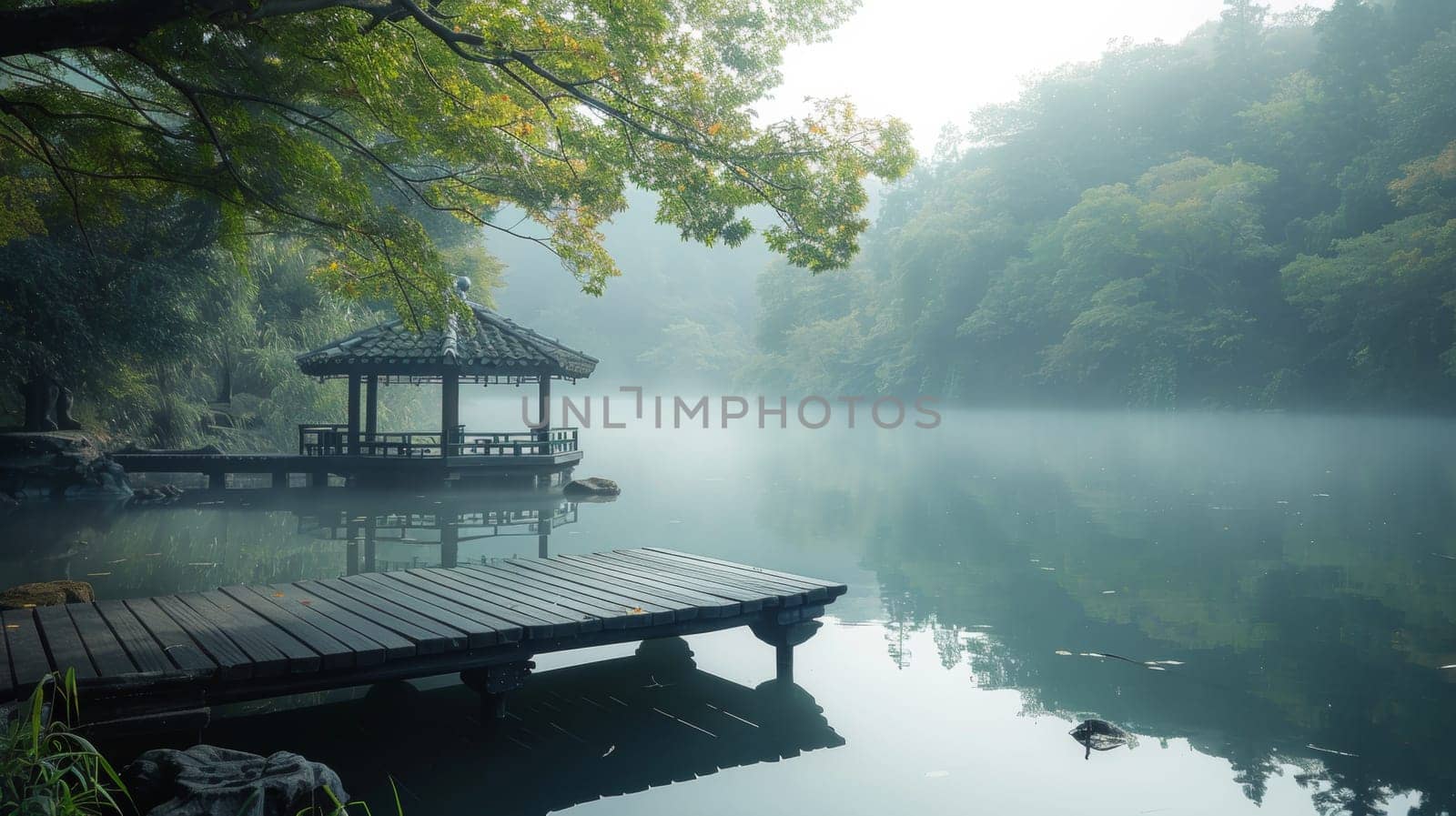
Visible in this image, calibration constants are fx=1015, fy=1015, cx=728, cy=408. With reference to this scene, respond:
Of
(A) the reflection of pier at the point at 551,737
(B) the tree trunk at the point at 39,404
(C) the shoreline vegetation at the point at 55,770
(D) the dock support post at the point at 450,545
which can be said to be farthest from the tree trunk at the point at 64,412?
(C) the shoreline vegetation at the point at 55,770

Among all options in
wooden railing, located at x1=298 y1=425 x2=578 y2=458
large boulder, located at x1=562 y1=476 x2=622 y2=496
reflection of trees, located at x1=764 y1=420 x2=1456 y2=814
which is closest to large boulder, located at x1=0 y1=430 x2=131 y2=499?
wooden railing, located at x1=298 y1=425 x2=578 y2=458

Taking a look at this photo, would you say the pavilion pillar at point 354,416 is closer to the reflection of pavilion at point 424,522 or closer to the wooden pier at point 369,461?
the wooden pier at point 369,461

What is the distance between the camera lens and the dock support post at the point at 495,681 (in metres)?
4.70

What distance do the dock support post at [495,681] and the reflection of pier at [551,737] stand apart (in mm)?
93

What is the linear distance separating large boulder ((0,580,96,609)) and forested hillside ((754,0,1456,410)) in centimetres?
2574

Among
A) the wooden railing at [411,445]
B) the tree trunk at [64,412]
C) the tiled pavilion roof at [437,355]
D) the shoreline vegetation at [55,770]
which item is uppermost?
the tiled pavilion roof at [437,355]

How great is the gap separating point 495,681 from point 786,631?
1719mm

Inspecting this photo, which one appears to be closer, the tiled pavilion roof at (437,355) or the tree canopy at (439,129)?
the tree canopy at (439,129)

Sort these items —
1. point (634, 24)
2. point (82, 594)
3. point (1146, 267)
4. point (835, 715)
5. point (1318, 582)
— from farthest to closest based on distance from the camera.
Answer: point (1146, 267)
point (1318, 582)
point (634, 24)
point (82, 594)
point (835, 715)

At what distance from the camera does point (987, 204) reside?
1554 inches

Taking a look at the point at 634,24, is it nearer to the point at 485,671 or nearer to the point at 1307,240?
the point at 485,671

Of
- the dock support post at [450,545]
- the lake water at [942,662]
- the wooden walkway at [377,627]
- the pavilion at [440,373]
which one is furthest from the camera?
the pavilion at [440,373]

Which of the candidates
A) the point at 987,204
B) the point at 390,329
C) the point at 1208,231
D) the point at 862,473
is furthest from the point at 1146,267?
the point at 390,329

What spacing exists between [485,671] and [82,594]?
3.23 m
